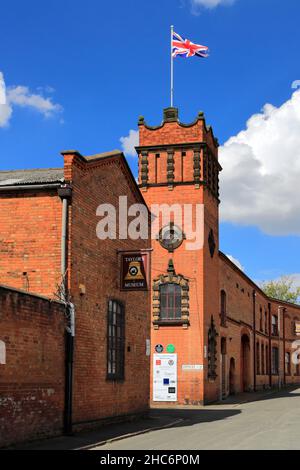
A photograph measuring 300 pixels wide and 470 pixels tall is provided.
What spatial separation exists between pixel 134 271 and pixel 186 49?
59.7ft

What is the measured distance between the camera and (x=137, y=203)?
81.5 feet

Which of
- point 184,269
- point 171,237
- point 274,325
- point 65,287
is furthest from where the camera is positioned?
point 274,325

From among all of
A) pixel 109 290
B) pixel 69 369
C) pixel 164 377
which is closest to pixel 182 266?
pixel 164 377

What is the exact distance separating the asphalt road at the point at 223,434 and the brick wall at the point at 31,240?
460 centimetres

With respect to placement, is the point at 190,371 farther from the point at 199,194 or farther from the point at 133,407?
the point at 133,407

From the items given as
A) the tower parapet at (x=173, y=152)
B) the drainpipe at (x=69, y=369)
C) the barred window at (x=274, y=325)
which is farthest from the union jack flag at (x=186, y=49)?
the barred window at (x=274, y=325)

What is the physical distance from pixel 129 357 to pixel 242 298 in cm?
2709

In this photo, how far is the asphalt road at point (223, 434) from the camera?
1572 cm

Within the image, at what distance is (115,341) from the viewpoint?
2197 cm

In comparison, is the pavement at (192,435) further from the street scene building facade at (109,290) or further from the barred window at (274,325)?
the barred window at (274,325)


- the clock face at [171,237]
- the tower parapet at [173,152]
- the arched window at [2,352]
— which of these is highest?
the tower parapet at [173,152]

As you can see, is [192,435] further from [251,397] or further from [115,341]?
[251,397]

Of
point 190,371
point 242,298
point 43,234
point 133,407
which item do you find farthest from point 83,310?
point 242,298
